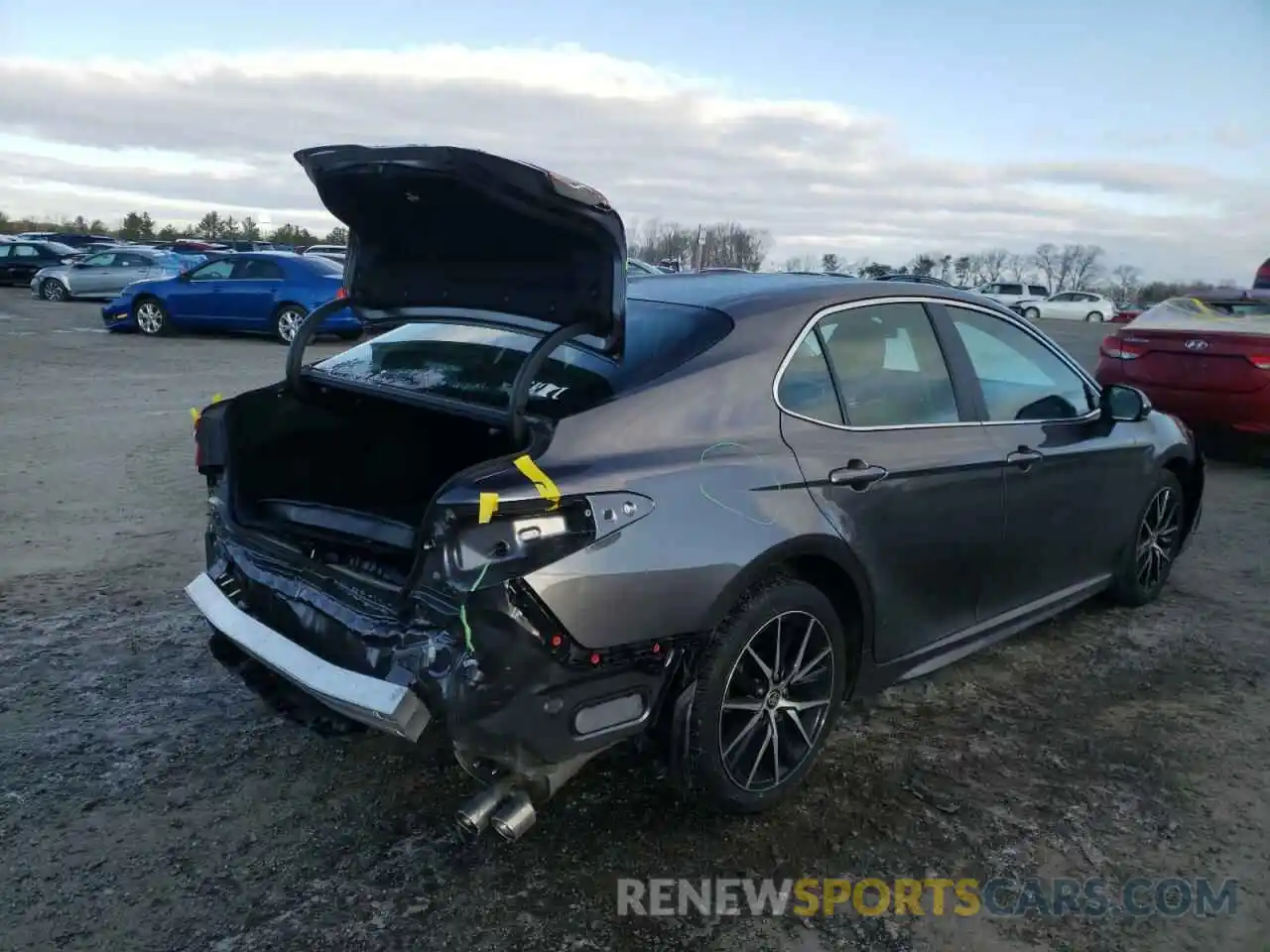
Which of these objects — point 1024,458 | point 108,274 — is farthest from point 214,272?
point 1024,458

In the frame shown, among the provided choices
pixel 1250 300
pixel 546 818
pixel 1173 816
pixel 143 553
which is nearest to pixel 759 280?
pixel 546 818

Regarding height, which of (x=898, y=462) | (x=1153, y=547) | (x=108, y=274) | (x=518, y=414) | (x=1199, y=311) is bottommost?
(x=108, y=274)

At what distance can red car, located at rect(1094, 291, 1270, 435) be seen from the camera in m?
8.13

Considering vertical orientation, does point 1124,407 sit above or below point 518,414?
below

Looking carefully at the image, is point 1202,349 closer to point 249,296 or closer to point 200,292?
point 249,296

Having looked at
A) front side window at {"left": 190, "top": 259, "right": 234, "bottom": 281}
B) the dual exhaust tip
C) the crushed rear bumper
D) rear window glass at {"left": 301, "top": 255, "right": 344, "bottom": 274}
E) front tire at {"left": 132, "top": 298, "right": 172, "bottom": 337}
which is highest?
rear window glass at {"left": 301, "top": 255, "right": 344, "bottom": 274}

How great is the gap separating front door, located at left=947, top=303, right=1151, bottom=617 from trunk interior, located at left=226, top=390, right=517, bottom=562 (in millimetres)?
1974

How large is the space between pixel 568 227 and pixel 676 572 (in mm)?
1030

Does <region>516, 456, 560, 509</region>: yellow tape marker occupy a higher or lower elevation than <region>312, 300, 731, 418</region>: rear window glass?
lower

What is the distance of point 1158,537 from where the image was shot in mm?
5137

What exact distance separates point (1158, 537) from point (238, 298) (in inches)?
611

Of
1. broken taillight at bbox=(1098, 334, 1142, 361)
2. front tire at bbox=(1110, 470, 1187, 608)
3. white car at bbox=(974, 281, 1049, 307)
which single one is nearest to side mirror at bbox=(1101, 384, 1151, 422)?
front tire at bbox=(1110, 470, 1187, 608)

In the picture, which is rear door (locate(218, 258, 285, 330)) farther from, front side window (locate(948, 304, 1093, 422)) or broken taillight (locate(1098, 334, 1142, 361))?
front side window (locate(948, 304, 1093, 422))

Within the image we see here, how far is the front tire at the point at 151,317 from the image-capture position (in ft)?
58.3
